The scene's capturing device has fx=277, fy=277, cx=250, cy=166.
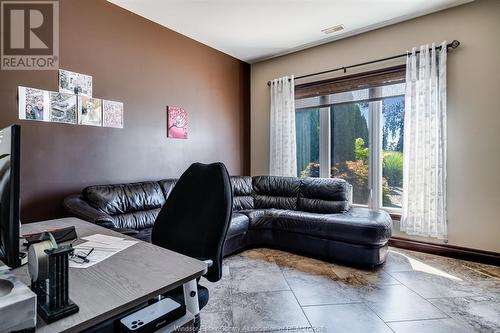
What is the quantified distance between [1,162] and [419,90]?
3799 millimetres

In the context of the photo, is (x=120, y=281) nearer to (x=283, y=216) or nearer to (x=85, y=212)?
(x=85, y=212)

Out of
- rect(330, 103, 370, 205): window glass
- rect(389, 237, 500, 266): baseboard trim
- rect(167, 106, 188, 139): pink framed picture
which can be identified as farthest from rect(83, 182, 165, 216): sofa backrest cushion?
rect(389, 237, 500, 266): baseboard trim

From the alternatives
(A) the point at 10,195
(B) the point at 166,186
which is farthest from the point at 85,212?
(A) the point at 10,195

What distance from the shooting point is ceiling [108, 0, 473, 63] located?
121 inches

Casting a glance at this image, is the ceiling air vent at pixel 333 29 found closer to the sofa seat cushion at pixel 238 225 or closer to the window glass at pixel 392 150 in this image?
the window glass at pixel 392 150

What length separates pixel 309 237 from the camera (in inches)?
127

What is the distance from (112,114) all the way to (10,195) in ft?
8.83

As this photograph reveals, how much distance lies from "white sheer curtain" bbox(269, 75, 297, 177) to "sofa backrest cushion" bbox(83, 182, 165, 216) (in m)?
2.00

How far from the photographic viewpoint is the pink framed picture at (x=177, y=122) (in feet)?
12.1

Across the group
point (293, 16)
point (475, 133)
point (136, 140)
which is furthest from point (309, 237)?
point (293, 16)

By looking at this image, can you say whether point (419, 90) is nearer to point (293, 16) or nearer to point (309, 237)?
point (293, 16)

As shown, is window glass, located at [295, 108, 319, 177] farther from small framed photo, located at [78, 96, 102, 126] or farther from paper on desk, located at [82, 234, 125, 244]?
paper on desk, located at [82, 234, 125, 244]

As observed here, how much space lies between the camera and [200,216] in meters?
1.45

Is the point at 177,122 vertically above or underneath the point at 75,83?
underneath
